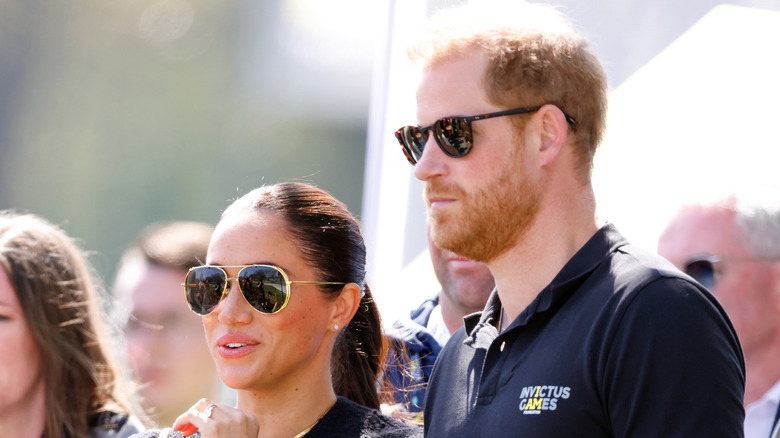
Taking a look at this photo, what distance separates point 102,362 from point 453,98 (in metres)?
1.97

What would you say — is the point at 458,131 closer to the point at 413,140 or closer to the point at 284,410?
the point at 413,140

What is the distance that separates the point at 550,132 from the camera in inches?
82.7

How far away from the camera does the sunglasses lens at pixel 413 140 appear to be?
2.17m

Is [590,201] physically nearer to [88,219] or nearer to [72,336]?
[72,336]

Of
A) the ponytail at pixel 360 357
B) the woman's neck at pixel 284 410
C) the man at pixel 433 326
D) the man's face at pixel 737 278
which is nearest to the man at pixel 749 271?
the man's face at pixel 737 278

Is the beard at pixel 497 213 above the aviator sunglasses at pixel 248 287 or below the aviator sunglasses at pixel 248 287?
above

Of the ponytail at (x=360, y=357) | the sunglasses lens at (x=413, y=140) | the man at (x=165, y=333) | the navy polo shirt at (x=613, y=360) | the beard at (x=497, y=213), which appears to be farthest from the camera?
the man at (x=165, y=333)

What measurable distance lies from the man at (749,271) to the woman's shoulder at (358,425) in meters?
1.24

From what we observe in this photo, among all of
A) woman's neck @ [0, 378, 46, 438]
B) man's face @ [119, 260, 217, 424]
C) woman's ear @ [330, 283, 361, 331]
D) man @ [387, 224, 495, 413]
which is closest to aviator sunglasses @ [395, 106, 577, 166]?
woman's ear @ [330, 283, 361, 331]

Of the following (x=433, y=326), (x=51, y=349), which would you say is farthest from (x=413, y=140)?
(x=51, y=349)

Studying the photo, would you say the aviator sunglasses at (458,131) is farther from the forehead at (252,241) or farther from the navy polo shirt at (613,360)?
the forehead at (252,241)

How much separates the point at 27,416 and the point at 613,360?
236cm

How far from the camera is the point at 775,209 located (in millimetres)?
3232

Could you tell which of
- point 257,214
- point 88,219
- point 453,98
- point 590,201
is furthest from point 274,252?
point 88,219
